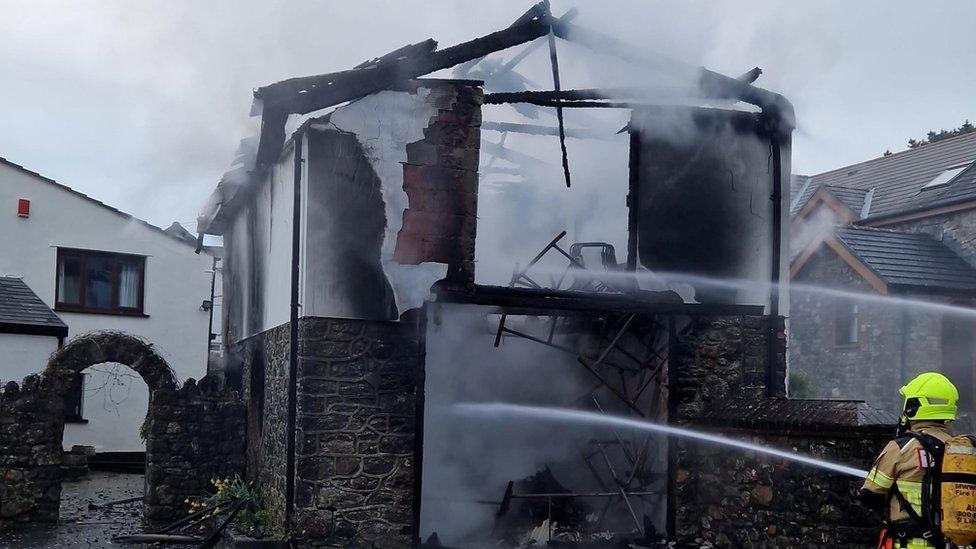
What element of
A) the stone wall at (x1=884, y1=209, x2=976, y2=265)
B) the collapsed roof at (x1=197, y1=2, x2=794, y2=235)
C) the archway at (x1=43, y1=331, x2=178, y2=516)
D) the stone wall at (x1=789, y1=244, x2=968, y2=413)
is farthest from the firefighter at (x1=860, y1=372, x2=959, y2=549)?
the stone wall at (x1=884, y1=209, x2=976, y2=265)

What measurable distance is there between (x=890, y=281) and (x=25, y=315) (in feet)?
54.4

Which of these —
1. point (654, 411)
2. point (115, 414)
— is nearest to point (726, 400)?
point (654, 411)

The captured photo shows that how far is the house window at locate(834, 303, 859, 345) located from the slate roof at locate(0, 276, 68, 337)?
15.8m

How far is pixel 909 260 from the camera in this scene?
19.6 meters

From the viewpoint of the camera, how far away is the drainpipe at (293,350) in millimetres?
10016

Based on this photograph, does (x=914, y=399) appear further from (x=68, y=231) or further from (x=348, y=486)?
(x=68, y=231)

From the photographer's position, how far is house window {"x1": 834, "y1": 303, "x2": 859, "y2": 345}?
20531 mm

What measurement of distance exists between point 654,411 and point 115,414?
1493 centimetres

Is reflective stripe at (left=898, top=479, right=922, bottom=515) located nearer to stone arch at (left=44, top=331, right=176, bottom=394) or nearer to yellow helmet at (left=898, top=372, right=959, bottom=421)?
yellow helmet at (left=898, top=372, right=959, bottom=421)

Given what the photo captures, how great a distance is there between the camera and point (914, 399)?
603cm

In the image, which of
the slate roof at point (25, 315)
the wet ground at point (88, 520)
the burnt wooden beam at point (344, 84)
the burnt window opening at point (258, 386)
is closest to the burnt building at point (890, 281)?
the burnt wooden beam at point (344, 84)

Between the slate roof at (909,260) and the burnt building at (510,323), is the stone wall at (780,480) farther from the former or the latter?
the slate roof at (909,260)

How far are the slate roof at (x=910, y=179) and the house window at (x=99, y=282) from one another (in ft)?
48.4

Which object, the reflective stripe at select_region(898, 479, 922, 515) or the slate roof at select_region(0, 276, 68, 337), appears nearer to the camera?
the reflective stripe at select_region(898, 479, 922, 515)
